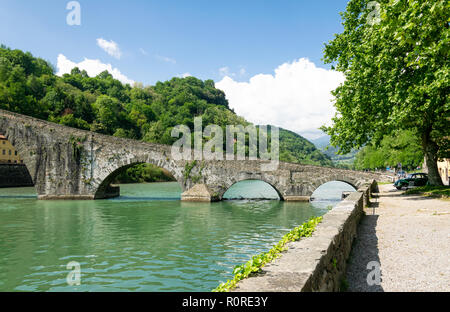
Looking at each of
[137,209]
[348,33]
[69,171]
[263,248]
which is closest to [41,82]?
[69,171]

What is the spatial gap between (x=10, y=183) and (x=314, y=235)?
45168 millimetres

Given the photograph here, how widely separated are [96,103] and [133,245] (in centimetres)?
6007

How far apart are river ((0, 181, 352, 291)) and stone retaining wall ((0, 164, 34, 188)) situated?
24418 millimetres

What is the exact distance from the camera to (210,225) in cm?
1524

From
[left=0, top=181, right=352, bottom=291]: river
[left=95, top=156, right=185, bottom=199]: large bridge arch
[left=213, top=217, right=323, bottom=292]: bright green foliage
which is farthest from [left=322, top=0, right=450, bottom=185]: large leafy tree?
[left=95, top=156, right=185, bottom=199]: large bridge arch

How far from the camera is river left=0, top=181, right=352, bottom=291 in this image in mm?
7676

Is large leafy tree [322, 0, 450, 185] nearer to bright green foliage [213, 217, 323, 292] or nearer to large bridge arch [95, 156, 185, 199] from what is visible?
bright green foliage [213, 217, 323, 292]

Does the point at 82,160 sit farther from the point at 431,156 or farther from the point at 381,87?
the point at 431,156

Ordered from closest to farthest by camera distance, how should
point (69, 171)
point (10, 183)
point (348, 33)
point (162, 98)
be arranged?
point (348, 33) → point (69, 171) → point (10, 183) → point (162, 98)

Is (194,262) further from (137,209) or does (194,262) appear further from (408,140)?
(408,140)

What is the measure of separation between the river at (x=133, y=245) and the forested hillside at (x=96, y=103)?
36.0 meters

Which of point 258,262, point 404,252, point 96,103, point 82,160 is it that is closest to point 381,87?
point 404,252

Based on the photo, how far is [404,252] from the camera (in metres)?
6.34

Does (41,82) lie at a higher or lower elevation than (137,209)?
higher
